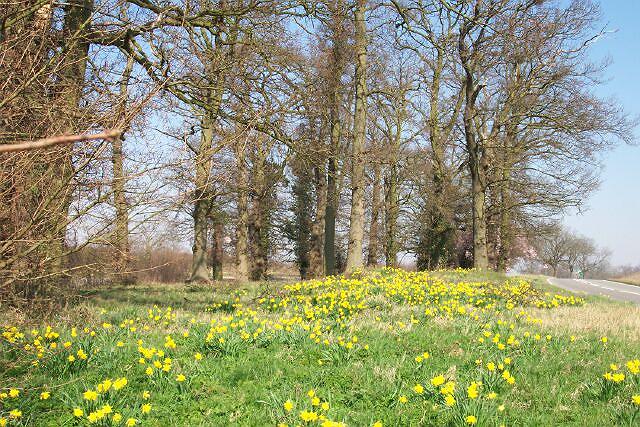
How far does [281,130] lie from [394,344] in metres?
5.68

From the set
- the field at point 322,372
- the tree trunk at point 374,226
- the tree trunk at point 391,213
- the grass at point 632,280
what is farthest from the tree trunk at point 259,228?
the grass at point 632,280

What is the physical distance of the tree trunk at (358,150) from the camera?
50.2 feet

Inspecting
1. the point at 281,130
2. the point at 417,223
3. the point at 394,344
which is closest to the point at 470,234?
the point at 417,223

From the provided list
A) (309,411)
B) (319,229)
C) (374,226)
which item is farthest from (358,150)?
(374,226)

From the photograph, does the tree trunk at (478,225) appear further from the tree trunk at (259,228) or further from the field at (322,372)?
the field at (322,372)

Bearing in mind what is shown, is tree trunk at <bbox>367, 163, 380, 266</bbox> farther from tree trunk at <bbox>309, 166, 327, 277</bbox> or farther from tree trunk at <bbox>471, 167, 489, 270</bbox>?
tree trunk at <bbox>471, 167, 489, 270</bbox>

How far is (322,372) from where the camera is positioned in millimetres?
4305

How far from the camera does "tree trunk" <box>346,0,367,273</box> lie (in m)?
15.3

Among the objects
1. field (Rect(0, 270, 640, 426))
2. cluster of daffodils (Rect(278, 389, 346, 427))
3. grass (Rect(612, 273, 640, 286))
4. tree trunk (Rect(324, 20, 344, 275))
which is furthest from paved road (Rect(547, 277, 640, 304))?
cluster of daffodils (Rect(278, 389, 346, 427))

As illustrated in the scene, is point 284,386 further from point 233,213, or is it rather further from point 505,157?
point 233,213

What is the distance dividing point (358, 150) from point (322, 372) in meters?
12.0

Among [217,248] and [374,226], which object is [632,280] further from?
[217,248]

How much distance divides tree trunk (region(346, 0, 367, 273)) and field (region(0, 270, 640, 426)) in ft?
26.4

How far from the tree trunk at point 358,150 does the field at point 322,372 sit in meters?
8.05
